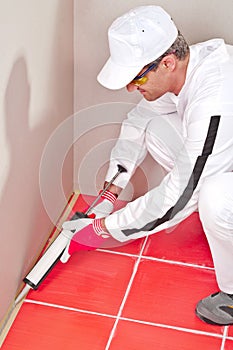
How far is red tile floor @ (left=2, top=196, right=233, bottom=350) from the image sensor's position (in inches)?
87.9

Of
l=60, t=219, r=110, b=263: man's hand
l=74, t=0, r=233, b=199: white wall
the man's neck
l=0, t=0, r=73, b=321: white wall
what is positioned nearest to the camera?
l=0, t=0, r=73, b=321: white wall

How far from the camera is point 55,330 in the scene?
2258mm

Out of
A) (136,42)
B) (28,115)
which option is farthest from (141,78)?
(28,115)

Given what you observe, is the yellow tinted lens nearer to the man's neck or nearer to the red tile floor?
the man's neck

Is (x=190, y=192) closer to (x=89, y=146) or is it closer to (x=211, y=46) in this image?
(x=211, y=46)

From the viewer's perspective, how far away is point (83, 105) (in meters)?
2.74

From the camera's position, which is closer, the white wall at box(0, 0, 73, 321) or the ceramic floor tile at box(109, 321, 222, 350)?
the white wall at box(0, 0, 73, 321)

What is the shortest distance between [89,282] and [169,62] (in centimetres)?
85

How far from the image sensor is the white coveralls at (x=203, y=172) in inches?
82.2

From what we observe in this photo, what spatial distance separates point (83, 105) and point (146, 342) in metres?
0.99

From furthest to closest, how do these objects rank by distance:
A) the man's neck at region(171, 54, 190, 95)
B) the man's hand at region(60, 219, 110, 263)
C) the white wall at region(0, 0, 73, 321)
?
the man's hand at region(60, 219, 110, 263) → the man's neck at region(171, 54, 190, 95) → the white wall at region(0, 0, 73, 321)

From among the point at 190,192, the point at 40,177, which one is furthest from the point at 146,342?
the point at 40,177

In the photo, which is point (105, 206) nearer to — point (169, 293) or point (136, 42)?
point (169, 293)

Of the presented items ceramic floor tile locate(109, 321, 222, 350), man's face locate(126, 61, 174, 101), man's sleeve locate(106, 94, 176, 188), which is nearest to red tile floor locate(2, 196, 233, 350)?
ceramic floor tile locate(109, 321, 222, 350)
